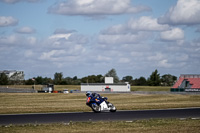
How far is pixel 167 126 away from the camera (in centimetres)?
1941

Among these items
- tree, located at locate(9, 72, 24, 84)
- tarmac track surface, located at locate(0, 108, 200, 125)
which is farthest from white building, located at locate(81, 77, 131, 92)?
tarmac track surface, located at locate(0, 108, 200, 125)

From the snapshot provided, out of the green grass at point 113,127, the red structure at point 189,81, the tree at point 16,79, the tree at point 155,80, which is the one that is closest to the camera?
the green grass at point 113,127

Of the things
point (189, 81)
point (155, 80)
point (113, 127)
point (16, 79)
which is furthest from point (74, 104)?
point (16, 79)

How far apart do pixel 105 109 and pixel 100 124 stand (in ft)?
23.7

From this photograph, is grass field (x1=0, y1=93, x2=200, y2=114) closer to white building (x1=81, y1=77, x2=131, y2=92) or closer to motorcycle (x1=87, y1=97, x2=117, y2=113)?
motorcycle (x1=87, y1=97, x2=117, y2=113)

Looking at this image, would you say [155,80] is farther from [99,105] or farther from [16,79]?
[99,105]

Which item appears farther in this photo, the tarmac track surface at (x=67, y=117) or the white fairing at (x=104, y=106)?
the white fairing at (x=104, y=106)

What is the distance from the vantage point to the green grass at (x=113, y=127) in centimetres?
1770

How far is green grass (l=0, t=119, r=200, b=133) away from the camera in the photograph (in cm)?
1770

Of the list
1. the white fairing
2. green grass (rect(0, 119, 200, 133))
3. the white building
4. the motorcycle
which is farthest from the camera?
the white building

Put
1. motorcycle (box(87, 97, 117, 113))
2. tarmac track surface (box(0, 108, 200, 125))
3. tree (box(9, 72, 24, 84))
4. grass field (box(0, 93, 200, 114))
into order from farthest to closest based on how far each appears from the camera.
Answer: tree (box(9, 72, 24, 84)) → grass field (box(0, 93, 200, 114)) → motorcycle (box(87, 97, 117, 113)) → tarmac track surface (box(0, 108, 200, 125))

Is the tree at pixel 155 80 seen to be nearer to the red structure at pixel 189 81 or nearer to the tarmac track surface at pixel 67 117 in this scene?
the red structure at pixel 189 81

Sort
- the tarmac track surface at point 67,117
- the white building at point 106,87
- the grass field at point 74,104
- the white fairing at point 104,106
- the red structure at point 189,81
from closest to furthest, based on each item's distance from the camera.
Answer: the tarmac track surface at point 67,117, the white fairing at point 104,106, the grass field at point 74,104, the red structure at point 189,81, the white building at point 106,87

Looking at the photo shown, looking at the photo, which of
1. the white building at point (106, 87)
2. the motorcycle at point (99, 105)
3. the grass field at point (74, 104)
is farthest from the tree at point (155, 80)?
the motorcycle at point (99, 105)
